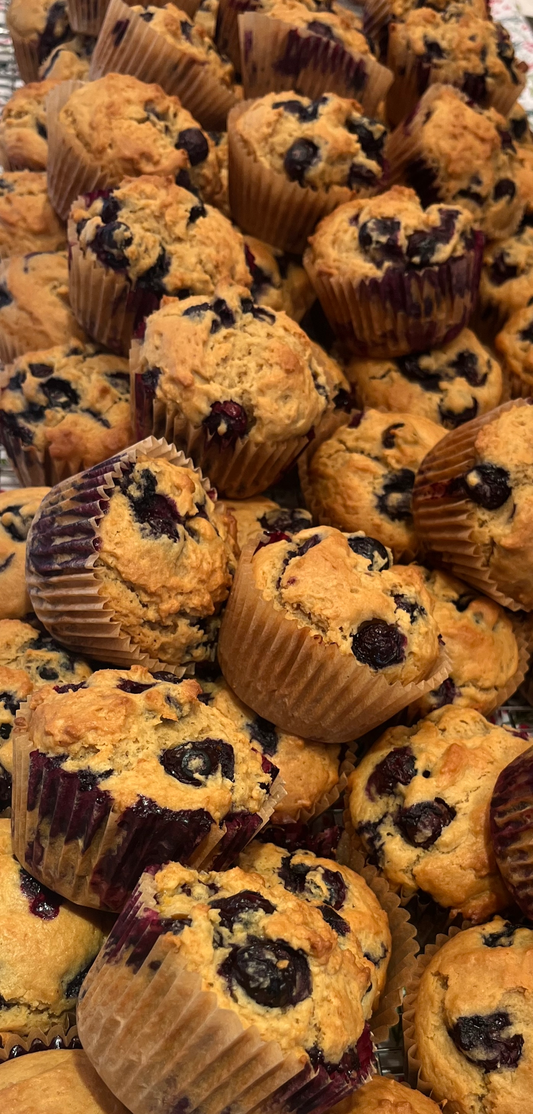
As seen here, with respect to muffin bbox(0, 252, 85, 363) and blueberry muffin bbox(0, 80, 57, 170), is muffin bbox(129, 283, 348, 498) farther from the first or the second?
blueberry muffin bbox(0, 80, 57, 170)

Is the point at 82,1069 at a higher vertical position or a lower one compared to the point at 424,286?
lower

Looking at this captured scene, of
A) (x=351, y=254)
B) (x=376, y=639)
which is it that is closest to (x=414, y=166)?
(x=351, y=254)

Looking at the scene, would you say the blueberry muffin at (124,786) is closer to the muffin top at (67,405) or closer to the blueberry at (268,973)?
the blueberry at (268,973)

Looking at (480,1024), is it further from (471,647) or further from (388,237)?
(388,237)

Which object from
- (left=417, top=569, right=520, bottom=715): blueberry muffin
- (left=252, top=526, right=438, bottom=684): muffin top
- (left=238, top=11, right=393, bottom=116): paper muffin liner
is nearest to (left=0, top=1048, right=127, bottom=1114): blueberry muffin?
(left=252, top=526, right=438, bottom=684): muffin top

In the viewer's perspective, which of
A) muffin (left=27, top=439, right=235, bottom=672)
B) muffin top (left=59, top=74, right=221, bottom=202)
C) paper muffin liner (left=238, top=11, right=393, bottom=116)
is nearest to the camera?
muffin (left=27, top=439, right=235, bottom=672)

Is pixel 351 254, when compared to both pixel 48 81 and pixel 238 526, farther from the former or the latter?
pixel 48 81
